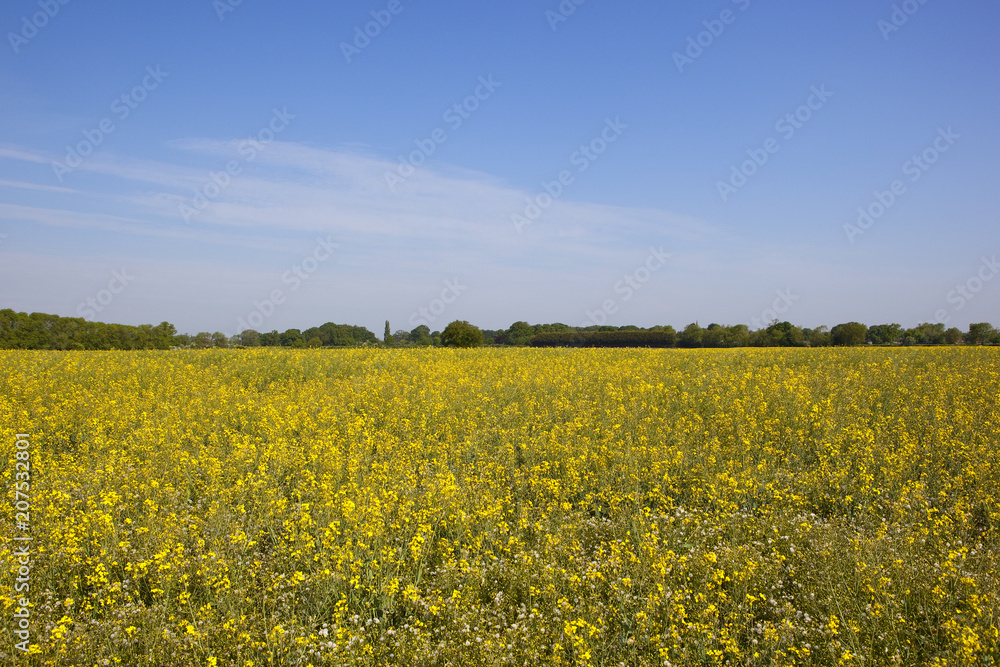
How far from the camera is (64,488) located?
541 cm

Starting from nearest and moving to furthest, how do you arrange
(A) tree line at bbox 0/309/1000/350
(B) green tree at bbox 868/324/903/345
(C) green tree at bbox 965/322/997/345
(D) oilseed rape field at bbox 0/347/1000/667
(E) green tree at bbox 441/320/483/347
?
(D) oilseed rape field at bbox 0/347/1000/667
(A) tree line at bbox 0/309/1000/350
(E) green tree at bbox 441/320/483/347
(C) green tree at bbox 965/322/997/345
(B) green tree at bbox 868/324/903/345

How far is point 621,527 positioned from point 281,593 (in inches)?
135

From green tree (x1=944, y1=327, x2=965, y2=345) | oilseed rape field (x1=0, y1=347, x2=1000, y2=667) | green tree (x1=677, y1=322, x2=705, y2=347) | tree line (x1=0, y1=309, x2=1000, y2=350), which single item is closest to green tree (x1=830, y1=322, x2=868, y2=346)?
tree line (x1=0, y1=309, x2=1000, y2=350)

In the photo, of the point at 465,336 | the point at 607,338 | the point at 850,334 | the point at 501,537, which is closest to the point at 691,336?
the point at 607,338

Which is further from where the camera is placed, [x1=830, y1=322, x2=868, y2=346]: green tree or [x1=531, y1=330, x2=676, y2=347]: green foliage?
[x1=531, y1=330, x2=676, y2=347]: green foliage

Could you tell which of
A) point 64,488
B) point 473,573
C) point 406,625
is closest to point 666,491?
point 473,573

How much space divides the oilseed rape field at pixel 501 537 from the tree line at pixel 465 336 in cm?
2257

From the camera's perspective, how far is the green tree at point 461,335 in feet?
142

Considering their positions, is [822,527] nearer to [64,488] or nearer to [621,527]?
[621,527]

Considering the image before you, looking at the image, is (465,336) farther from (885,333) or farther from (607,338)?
(885,333)

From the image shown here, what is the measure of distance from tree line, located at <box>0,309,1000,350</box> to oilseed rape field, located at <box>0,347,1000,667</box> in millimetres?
22574

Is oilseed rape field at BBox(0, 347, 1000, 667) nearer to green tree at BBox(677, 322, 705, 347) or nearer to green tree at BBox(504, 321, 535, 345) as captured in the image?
green tree at BBox(677, 322, 705, 347)

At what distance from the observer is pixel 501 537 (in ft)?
16.4

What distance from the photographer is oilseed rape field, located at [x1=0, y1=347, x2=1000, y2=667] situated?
336 centimetres
